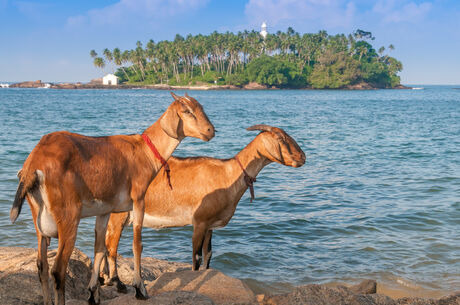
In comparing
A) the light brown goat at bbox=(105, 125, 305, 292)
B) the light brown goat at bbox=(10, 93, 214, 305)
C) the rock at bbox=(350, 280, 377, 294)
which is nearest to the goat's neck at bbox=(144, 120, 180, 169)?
the light brown goat at bbox=(10, 93, 214, 305)

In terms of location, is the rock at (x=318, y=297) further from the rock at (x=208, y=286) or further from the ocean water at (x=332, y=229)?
the ocean water at (x=332, y=229)

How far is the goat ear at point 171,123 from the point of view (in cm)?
552

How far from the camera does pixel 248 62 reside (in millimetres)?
190750

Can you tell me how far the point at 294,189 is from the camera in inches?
650

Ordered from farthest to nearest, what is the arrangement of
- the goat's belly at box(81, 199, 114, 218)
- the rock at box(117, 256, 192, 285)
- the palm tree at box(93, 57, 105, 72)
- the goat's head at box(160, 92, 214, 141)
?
the palm tree at box(93, 57, 105, 72), the rock at box(117, 256, 192, 285), the goat's head at box(160, 92, 214, 141), the goat's belly at box(81, 199, 114, 218)

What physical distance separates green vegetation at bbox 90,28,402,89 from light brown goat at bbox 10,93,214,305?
164531mm

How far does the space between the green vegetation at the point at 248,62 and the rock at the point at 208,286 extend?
538 feet

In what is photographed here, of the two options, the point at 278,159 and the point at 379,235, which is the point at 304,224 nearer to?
the point at 379,235

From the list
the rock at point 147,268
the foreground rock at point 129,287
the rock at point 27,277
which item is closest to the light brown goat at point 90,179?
the foreground rock at point 129,287

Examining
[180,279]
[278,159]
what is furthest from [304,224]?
[180,279]

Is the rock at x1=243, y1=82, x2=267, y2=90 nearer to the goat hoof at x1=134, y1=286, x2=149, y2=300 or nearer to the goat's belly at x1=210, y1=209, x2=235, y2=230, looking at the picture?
the goat's belly at x1=210, y1=209, x2=235, y2=230

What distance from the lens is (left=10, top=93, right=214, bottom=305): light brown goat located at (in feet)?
15.0

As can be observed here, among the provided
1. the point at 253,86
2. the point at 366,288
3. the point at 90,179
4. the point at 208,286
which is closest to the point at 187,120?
the point at 90,179

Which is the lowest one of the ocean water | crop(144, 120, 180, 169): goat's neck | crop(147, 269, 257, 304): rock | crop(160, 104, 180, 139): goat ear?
the ocean water
